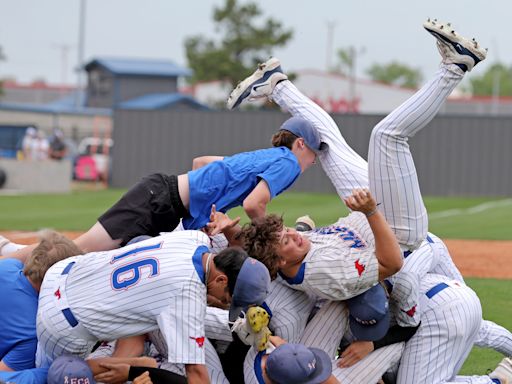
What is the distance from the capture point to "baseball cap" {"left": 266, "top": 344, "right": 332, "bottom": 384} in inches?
197

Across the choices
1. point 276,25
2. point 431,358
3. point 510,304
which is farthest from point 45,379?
point 276,25

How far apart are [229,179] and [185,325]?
2002 millimetres

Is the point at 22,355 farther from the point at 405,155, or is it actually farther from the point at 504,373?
the point at 504,373

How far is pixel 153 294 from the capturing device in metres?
4.85

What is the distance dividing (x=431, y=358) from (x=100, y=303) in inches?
76.9

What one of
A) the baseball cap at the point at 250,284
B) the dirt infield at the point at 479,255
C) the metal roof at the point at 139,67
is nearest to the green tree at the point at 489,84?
the metal roof at the point at 139,67

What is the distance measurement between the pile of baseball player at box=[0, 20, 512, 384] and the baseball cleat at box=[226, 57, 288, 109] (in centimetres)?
104

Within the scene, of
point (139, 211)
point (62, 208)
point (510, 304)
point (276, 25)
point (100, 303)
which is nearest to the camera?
point (100, 303)

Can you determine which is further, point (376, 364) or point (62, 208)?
point (62, 208)

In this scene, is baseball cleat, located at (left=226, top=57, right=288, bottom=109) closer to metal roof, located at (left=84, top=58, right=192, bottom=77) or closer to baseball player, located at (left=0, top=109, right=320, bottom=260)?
baseball player, located at (left=0, top=109, right=320, bottom=260)

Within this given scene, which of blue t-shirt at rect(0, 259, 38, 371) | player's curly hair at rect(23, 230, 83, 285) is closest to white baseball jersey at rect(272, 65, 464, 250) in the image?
player's curly hair at rect(23, 230, 83, 285)

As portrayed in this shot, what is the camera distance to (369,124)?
28.7 m

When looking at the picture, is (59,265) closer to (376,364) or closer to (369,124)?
(376,364)

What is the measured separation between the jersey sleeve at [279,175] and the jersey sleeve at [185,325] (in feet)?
5.81
